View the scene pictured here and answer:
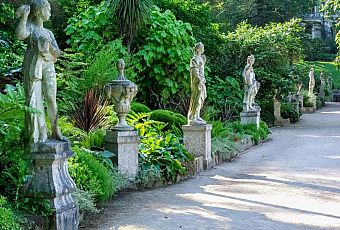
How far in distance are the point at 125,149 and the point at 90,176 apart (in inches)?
61.6

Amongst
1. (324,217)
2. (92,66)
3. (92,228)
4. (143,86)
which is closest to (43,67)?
(92,228)

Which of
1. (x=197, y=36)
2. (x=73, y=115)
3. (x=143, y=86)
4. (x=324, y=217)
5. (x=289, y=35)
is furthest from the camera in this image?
(x=289, y=35)

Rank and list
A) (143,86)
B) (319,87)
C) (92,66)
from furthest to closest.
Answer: (319,87) → (143,86) → (92,66)

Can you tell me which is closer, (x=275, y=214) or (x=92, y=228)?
(x=92, y=228)

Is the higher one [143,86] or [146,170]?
[143,86]

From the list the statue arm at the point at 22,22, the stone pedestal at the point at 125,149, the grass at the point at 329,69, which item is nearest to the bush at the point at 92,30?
the stone pedestal at the point at 125,149

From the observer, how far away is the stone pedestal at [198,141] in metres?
10.5

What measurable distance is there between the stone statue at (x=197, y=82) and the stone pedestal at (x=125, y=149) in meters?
2.56

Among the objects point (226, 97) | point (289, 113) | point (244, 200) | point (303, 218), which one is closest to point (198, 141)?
point (244, 200)

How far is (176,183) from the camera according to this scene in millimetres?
8742

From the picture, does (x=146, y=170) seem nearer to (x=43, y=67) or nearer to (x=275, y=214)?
(x=275, y=214)

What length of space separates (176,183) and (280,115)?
14603mm

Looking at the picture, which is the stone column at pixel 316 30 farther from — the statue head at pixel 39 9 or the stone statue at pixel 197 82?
the statue head at pixel 39 9

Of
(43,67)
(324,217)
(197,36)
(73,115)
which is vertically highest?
(197,36)
